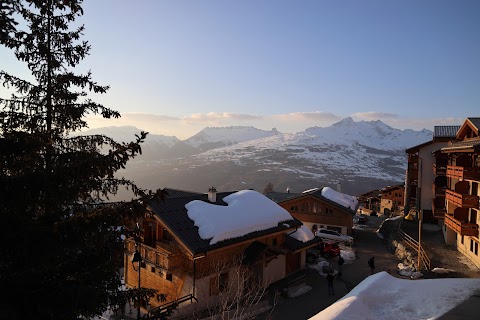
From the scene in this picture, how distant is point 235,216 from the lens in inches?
890

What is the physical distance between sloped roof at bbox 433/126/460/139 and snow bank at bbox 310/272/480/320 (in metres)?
31.6

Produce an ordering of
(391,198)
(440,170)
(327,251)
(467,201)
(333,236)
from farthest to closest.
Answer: (391,198), (333,236), (440,170), (327,251), (467,201)

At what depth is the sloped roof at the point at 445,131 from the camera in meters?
41.6

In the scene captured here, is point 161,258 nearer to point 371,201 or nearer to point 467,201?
point 467,201

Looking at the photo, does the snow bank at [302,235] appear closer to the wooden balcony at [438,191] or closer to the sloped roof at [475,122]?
the sloped roof at [475,122]

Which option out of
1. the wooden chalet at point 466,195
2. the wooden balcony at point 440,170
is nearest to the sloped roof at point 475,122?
the wooden chalet at point 466,195

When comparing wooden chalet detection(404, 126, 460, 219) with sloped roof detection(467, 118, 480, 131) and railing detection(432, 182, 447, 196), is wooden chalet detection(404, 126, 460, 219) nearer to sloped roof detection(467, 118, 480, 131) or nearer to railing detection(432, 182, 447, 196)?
railing detection(432, 182, 447, 196)

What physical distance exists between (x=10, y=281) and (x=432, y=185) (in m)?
44.3

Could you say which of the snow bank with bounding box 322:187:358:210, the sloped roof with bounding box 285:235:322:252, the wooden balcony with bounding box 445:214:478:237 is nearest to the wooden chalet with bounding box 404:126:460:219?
the snow bank with bounding box 322:187:358:210

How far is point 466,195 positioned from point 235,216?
19.1 meters

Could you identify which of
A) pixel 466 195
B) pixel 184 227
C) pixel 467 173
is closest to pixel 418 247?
pixel 466 195

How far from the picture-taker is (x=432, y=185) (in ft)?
132

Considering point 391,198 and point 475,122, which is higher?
point 475,122

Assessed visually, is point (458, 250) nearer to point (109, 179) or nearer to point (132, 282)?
point (132, 282)
